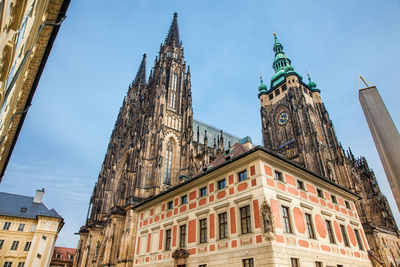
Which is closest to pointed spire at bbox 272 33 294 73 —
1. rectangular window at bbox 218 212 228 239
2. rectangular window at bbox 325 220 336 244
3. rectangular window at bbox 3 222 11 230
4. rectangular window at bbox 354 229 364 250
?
rectangular window at bbox 354 229 364 250

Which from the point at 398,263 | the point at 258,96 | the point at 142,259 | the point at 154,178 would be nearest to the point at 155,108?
the point at 154,178

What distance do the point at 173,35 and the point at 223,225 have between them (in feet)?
153

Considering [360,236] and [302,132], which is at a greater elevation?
[302,132]

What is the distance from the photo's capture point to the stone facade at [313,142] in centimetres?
3822

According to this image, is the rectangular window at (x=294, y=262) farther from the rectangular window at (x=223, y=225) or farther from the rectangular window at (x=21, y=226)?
the rectangular window at (x=21, y=226)

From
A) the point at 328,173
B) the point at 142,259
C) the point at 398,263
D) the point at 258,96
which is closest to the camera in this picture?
the point at 142,259

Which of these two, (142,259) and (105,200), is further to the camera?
(105,200)

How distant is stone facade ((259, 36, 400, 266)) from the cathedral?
15 centimetres

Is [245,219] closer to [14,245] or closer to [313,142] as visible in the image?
[313,142]

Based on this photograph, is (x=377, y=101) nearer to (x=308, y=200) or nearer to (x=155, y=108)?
(x=308, y=200)

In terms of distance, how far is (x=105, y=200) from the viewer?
44.2m

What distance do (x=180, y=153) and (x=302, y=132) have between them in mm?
21745

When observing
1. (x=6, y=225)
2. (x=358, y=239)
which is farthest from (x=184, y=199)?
(x=6, y=225)

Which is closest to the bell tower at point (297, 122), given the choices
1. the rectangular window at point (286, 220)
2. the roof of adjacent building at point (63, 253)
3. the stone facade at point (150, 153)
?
the stone facade at point (150, 153)
